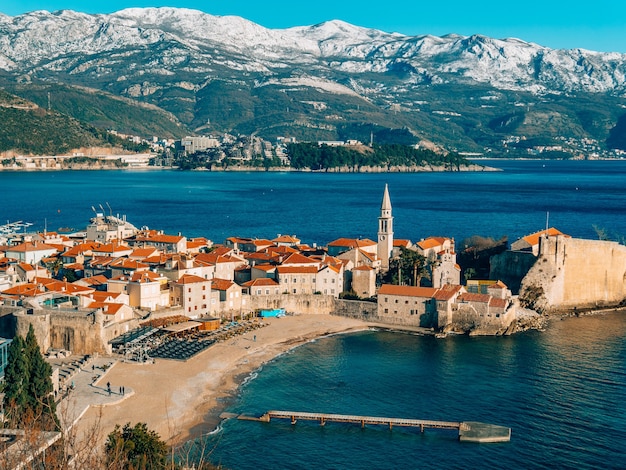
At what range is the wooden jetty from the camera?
91.9 feet

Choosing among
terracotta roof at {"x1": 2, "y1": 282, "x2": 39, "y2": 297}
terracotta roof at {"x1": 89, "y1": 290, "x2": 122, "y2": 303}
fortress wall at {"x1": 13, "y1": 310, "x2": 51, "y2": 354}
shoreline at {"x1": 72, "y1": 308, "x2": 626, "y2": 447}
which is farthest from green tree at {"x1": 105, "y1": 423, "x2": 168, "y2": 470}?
terracotta roof at {"x1": 2, "y1": 282, "x2": 39, "y2": 297}

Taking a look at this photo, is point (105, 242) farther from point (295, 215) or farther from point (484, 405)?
point (295, 215)

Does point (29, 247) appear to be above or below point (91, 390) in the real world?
above

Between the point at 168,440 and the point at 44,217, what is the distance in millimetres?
75072

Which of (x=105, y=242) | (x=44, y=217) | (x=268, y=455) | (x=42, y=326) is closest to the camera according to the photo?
(x=268, y=455)

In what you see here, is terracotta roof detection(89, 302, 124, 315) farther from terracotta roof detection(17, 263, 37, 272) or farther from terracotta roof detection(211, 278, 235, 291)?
terracotta roof detection(17, 263, 37, 272)

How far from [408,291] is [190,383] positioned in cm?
1517

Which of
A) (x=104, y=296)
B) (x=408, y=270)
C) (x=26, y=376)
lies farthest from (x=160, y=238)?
(x=26, y=376)

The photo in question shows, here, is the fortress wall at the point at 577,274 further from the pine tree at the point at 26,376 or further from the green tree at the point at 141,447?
the green tree at the point at 141,447

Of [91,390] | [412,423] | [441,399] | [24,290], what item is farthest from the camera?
[24,290]

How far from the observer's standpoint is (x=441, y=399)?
31922 millimetres

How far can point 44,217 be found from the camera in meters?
96.8

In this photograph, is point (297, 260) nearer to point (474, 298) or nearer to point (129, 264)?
point (129, 264)

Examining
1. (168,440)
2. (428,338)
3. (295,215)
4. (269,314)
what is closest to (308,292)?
(269,314)
